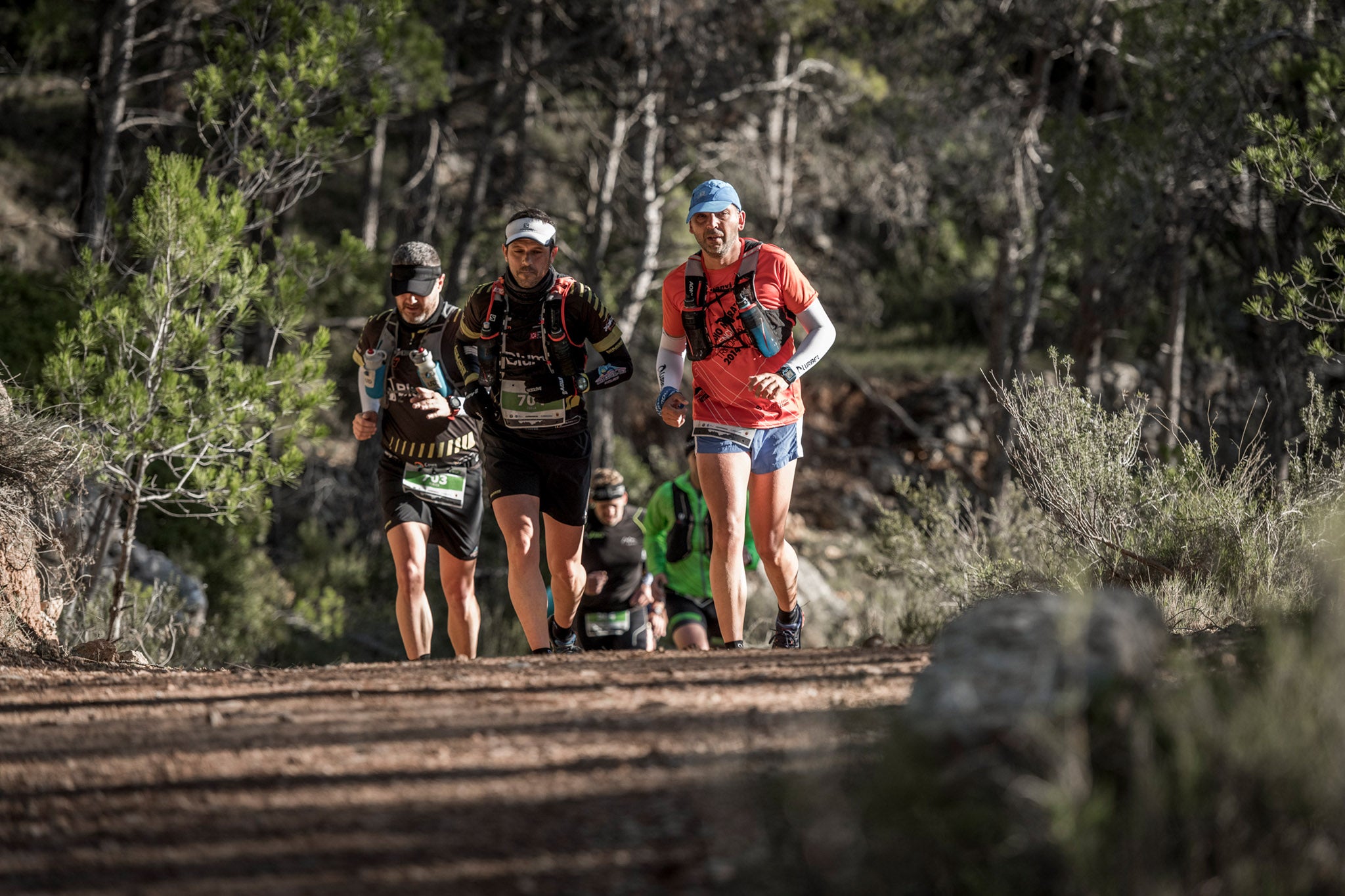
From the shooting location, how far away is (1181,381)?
57.3 ft

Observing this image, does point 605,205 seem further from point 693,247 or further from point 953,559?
point 953,559

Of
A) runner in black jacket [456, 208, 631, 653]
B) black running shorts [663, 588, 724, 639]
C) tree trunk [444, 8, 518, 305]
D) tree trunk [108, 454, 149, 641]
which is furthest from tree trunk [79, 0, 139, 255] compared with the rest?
runner in black jacket [456, 208, 631, 653]

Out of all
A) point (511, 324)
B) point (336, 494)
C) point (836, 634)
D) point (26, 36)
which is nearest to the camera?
point (511, 324)

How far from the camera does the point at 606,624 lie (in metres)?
8.41

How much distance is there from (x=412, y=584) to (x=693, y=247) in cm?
971

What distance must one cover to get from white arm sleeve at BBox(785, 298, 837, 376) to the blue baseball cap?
59cm

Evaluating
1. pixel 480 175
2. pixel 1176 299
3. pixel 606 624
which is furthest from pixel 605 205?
pixel 606 624

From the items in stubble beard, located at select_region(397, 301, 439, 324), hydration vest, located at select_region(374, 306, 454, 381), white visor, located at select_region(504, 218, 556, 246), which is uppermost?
white visor, located at select_region(504, 218, 556, 246)

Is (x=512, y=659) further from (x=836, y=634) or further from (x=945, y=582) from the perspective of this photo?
(x=836, y=634)

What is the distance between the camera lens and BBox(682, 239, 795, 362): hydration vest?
226 inches

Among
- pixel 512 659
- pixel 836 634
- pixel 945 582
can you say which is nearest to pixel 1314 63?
pixel 945 582

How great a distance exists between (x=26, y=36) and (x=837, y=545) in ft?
40.9

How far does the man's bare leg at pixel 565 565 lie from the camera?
6234mm

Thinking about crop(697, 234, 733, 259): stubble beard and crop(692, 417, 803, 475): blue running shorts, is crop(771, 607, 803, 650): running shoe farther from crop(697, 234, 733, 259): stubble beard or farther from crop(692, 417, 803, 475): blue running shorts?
crop(697, 234, 733, 259): stubble beard
